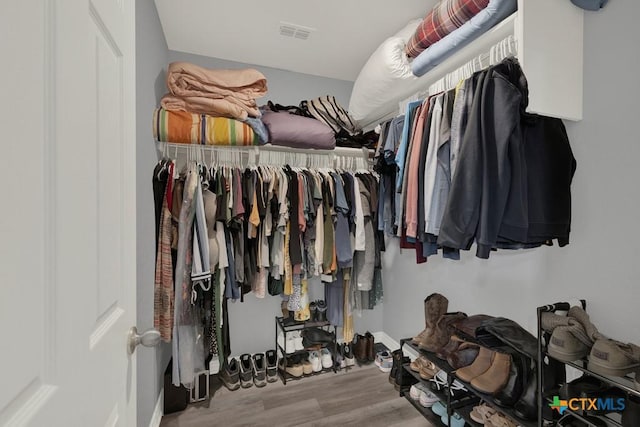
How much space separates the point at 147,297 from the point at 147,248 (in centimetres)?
27

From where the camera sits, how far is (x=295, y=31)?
1.97 meters

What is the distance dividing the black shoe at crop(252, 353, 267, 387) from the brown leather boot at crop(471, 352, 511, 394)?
149 centimetres

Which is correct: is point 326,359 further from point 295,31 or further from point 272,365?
point 295,31

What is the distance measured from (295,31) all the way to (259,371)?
2516 mm

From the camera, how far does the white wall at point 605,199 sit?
1.11 meters

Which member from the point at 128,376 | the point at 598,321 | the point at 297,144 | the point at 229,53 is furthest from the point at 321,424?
the point at 229,53

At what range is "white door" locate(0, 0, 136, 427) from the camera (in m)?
0.35

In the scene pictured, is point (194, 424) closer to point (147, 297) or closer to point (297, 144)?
point (147, 297)

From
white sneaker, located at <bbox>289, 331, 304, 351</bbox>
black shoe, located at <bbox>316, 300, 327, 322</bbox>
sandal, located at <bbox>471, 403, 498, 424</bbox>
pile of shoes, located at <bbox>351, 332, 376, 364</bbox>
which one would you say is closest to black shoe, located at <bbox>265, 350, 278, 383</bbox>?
white sneaker, located at <bbox>289, 331, 304, 351</bbox>

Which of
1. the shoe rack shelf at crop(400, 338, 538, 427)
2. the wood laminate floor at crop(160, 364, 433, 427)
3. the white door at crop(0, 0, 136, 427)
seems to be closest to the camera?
the white door at crop(0, 0, 136, 427)

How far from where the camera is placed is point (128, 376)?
0.75 metres

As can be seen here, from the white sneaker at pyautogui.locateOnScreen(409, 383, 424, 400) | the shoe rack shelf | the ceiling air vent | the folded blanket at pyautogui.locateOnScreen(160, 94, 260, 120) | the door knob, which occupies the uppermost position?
the ceiling air vent

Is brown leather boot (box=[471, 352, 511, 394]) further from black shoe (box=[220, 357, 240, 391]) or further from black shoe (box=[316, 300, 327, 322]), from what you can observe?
black shoe (box=[220, 357, 240, 391])

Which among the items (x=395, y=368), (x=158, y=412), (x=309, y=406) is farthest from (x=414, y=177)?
(x=158, y=412)
